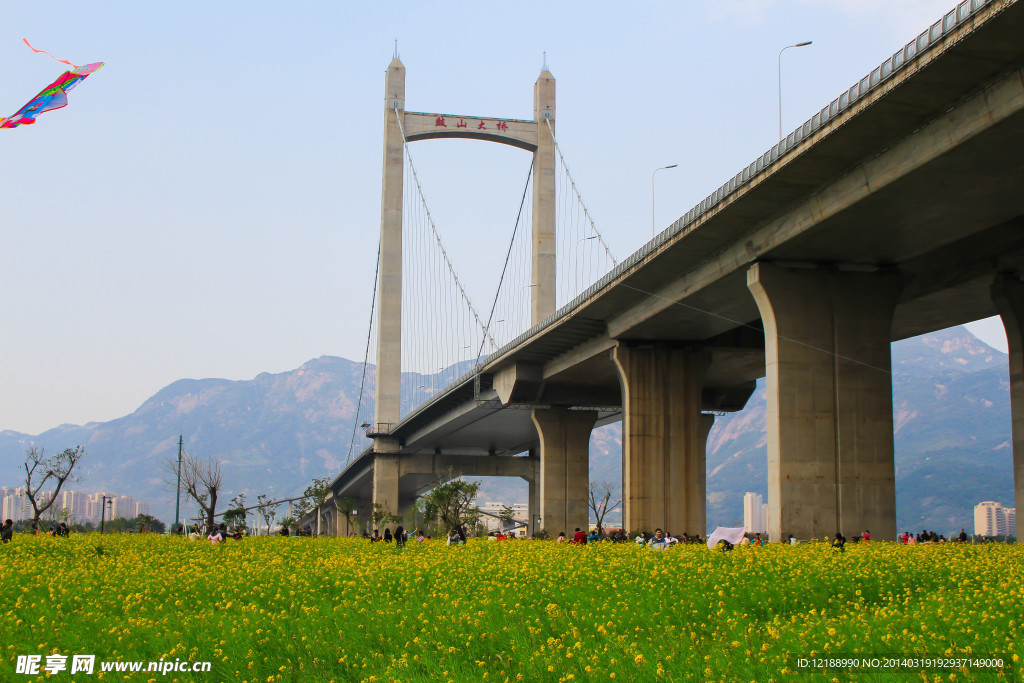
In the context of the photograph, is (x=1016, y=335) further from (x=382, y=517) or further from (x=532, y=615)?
(x=382, y=517)

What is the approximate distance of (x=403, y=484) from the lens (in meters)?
119

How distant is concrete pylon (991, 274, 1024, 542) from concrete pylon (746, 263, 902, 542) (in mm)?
4809

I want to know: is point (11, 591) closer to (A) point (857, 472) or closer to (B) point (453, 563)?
(B) point (453, 563)

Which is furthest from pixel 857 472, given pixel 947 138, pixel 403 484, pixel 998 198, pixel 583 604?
pixel 403 484

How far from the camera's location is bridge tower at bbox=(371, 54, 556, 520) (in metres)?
79.8

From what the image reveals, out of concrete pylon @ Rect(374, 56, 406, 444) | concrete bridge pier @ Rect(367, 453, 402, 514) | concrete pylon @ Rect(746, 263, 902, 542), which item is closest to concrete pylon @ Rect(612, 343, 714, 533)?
concrete pylon @ Rect(746, 263, 902, 542)

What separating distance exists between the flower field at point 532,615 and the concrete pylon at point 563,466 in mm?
41963

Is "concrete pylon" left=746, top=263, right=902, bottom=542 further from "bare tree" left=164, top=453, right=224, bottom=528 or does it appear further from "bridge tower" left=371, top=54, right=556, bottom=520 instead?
"bridge tower" left=371, top=54, right=556, bottom=520

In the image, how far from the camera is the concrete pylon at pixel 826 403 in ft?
110

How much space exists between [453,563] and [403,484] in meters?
97.3

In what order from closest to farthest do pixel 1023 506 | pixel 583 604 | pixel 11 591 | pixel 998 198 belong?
pixel 583 604, pixel 11 591, pixel 998 198, pixel 1023 506

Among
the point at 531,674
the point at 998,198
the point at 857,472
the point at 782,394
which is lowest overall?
the point at 531,674

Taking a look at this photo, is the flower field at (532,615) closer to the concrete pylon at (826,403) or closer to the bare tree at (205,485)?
the concrete pylon at (826,403)

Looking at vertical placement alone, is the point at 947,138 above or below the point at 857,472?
above
